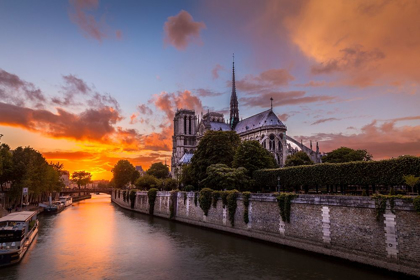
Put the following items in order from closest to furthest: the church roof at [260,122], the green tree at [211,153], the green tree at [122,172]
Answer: the green tree at [211,153] < the church roof at [260,122] < the green tree at [122,172]

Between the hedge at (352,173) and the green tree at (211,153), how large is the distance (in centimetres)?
998

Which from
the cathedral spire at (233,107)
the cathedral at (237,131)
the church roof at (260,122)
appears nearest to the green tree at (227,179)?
the cathedral at (237,131)

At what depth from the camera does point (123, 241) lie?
30.5 m

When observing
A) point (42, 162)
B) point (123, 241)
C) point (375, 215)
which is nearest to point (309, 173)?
point (375, 215)

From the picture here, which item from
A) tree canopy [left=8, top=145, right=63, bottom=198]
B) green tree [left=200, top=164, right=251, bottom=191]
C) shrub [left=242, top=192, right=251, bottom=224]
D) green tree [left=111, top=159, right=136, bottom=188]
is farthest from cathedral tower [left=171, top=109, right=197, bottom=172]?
shrub [left=242, top=192, right=251, bottom=224]

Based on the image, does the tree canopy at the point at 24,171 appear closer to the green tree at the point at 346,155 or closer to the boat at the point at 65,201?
the boat at the point at 65,201

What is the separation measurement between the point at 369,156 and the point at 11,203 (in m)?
77.2

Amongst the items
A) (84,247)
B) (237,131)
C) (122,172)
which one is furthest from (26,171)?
(237,131)

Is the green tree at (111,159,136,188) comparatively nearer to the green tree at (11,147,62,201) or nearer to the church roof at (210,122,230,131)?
the church roof at (210,122,230,131)

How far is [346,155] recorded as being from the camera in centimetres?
7138

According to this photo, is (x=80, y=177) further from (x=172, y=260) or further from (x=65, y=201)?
(x=172, y=260)

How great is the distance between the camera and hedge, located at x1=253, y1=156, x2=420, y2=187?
2819cm

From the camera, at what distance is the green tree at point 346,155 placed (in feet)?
236

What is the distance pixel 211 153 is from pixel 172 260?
98.1 feet
